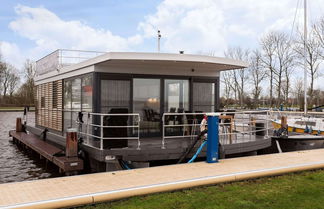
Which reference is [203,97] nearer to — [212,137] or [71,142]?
[212,137]

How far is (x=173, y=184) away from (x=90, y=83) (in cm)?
524

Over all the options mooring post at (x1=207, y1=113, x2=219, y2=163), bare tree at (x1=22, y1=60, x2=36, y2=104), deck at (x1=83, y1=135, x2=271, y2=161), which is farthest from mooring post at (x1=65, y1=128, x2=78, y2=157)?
bare tree at (x1=22, y1=60, x2=36, y2=104)

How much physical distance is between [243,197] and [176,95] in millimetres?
5767

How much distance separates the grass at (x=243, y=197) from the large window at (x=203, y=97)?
4871 millimetres

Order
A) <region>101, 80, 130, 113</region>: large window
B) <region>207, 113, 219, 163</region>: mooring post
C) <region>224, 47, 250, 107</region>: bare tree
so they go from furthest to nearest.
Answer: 1. <region>224, 47, 250, 107</region>: bare tree
2. <region>101, 80, 130, 113</region>: large window
3. <region>207, 113, 219, 163</region>: mooring post

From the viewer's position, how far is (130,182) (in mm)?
6203

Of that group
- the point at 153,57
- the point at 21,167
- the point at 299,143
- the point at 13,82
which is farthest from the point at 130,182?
the point at 13,82

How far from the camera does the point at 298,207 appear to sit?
528 centimetres

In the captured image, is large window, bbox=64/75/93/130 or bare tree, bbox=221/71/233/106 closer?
large window, bbox=64/75/93/130

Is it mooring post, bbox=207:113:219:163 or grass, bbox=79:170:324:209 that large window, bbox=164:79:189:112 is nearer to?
mooring post, bbox=207:113:219:163

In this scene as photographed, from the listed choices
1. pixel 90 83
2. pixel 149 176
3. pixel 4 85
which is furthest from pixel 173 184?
pixel 4 85

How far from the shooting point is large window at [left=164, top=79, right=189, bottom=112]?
1086 cm

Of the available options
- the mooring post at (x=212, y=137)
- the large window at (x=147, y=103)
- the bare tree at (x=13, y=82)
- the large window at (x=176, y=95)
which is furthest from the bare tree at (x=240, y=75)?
the bare tree at (x=13, y=82)

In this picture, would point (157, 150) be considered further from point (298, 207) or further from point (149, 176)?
point (298, 207)
